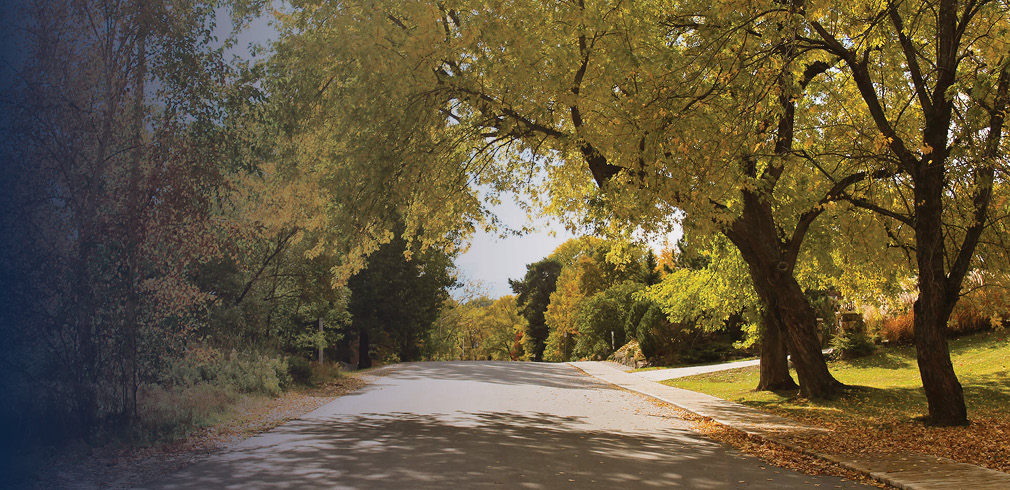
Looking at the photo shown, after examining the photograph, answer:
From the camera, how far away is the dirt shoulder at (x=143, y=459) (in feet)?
24.0

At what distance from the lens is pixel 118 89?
9.48 metres

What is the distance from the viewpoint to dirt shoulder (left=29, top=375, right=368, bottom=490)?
24.0 ft

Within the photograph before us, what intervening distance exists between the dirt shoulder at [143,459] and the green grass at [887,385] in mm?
9934

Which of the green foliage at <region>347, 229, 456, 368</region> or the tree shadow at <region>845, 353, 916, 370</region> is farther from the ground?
the green foliage at <region>347, 229, 456, 368</region>

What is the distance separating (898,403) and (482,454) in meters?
10.1

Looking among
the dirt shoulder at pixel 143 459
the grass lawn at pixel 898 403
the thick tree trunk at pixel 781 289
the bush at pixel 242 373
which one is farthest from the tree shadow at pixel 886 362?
the dirt shoulder at pixel 143 459

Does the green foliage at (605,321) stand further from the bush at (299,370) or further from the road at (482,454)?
the road at (482,454)

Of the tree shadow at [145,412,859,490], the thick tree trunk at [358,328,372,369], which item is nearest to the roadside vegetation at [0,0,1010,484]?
the tree shadow at [145,412,859,490]

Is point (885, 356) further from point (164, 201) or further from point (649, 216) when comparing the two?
point (164, 201)

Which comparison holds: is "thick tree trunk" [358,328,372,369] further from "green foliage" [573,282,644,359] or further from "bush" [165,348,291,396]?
"bush" [165,348,291,396]

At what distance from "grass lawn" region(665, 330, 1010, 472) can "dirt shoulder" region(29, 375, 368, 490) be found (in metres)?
8.16

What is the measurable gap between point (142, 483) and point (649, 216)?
833cm

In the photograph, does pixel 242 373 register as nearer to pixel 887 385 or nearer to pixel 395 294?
pixel 887 385

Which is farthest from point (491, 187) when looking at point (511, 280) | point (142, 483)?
point (511, 280)
